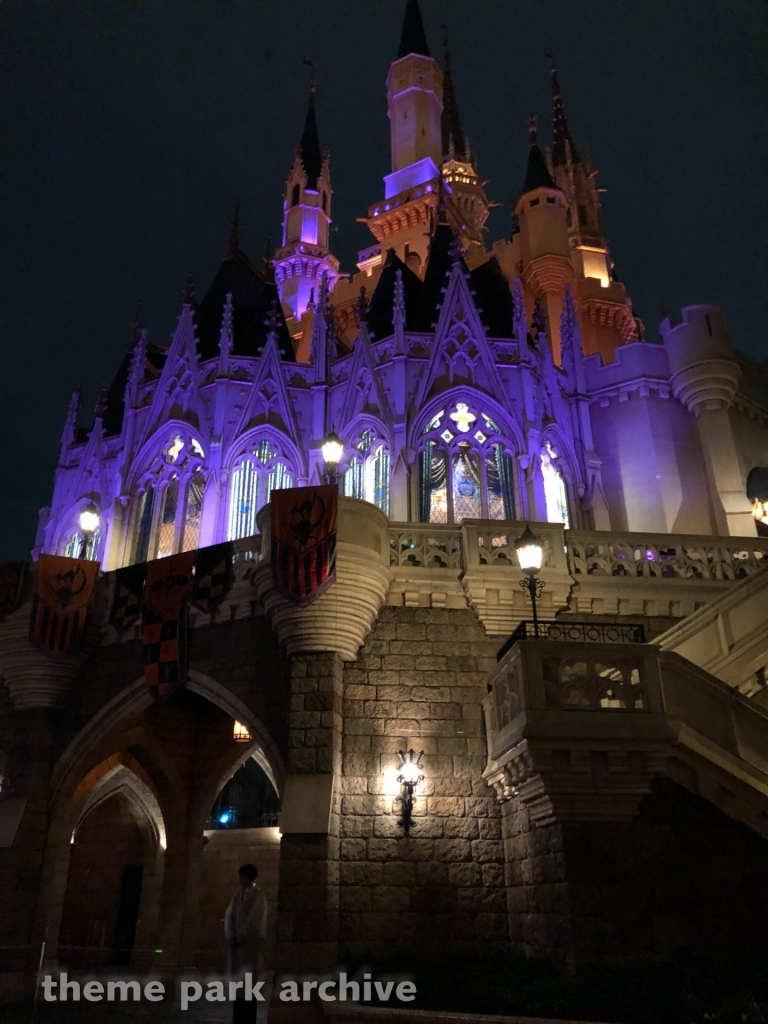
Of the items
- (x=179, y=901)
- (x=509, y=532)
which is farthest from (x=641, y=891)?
(x=179, y=901)

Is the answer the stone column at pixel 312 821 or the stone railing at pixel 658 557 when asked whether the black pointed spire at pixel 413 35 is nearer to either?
the stone railing at pixel 658 557

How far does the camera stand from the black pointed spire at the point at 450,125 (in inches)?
1593

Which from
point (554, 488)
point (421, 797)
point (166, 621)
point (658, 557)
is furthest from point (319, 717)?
point (554, 488)

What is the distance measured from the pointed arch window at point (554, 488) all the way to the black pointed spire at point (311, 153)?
21349mm

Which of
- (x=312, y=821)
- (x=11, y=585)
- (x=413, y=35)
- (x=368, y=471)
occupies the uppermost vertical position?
(x=413, y=35)

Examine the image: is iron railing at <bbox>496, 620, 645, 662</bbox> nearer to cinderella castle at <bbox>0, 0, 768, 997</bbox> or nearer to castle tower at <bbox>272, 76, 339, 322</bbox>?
cinderella castle at <bbox>0, 0, 768, 997</bbox>

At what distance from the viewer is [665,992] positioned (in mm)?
8523

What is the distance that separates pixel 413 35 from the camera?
4212 cm

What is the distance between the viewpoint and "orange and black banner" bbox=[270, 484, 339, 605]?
516 inches

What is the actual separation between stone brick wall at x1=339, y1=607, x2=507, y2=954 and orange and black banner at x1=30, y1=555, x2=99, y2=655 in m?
6.10

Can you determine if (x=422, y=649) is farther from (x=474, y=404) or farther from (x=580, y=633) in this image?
(x=474, y=404)

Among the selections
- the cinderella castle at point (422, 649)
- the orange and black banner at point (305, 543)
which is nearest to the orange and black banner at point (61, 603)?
the cinderella castle at point (422, 649)

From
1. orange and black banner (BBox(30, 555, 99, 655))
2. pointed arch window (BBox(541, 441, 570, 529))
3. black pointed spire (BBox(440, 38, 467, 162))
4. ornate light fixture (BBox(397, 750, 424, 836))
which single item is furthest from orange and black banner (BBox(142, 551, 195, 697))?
black pointed spire (BBox(440, 38, 467, 162))

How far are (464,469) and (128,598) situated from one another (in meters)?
10.3
